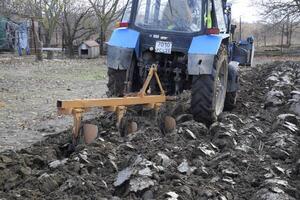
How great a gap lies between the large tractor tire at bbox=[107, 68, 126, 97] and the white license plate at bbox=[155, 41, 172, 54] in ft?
1.96

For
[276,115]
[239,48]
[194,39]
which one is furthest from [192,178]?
[239,48]

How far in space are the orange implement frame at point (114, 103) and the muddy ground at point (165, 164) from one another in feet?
0.76

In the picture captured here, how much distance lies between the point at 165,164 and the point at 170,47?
2818 mm

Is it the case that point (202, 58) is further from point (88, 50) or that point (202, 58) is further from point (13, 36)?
point (13, 36)

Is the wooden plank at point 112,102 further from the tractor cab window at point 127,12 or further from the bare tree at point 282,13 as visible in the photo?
the bare tree at point 282,13

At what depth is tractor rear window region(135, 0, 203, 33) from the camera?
7305 millimetres

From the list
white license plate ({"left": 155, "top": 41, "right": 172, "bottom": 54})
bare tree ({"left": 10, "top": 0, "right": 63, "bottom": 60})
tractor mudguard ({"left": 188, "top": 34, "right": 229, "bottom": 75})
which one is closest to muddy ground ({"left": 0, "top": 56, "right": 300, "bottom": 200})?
tractor mudguard ({"left": 188, "top": 34, "right": 229, "bottom": 75})

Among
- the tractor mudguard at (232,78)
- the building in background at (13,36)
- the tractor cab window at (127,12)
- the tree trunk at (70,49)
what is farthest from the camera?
→ the tree trunk at (70,49)

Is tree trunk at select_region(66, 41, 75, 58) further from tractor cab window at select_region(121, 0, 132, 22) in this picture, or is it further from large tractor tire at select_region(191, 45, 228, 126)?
large tractor tire at select_region(191, 45, 228, 126)

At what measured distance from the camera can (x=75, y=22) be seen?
1172 inches

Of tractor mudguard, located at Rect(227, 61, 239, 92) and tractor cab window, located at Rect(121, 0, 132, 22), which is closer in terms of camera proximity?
tractor cab window, located at Rect(121, 0, 132, 22)

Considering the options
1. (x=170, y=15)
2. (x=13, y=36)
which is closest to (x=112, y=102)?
(x=170, y=15)

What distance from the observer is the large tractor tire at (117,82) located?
7.40 meters

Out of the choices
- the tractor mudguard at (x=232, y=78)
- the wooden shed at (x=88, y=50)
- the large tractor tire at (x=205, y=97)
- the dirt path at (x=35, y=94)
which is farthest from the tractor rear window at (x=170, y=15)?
the wooden shed at (x=88, y=50)
